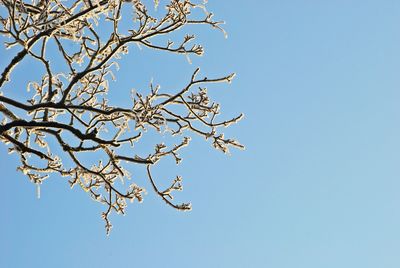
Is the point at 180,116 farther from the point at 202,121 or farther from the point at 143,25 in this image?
the point at 143,25

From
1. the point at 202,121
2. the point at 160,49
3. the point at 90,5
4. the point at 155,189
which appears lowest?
the point at 155,189

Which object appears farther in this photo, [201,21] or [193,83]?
[201,21]

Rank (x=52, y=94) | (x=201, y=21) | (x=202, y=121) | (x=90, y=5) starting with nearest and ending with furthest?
(x=90, y=5), (x=52, y=94), (x=202, y=121), (x=201, y=21)

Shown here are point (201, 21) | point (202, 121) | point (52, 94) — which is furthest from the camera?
point (201, 21)

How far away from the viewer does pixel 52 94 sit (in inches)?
268

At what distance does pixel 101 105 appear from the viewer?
794cm

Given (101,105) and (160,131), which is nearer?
(160,131)

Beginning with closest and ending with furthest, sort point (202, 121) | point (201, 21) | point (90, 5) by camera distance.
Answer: point (90, 5), point (202, 121), point (201, 21)

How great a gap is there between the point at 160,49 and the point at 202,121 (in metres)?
1.15

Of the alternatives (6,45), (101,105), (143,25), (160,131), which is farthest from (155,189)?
(6,45)

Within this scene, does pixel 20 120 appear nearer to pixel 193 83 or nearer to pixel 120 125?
pixel 120 125

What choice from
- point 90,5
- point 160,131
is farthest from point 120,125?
point 90,5

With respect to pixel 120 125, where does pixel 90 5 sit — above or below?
above

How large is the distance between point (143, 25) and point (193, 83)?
3.51 feet
